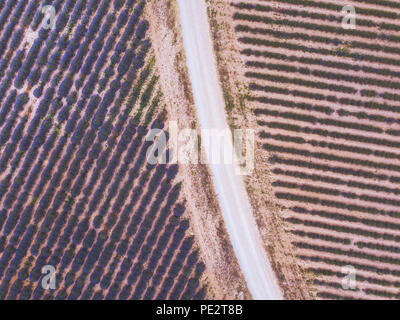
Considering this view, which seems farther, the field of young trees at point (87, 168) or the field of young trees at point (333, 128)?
the field of young trees at point (87, 168)

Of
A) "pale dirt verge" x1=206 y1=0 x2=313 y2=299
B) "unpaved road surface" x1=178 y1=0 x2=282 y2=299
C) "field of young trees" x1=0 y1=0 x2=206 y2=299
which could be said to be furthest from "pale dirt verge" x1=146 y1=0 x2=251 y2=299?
"pale dirt verge" x1=206 y1=0 x2=313 y2=299

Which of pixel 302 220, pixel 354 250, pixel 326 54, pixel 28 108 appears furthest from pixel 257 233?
pixel 28 108

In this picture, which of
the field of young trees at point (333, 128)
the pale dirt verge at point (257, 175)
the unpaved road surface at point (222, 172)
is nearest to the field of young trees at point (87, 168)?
the unpaved road surface at point (222, 172)

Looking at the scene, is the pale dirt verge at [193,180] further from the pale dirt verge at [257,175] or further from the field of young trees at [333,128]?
the field of young trees at [333,128]

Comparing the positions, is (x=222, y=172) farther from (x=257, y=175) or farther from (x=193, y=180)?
(x=257, y=175)

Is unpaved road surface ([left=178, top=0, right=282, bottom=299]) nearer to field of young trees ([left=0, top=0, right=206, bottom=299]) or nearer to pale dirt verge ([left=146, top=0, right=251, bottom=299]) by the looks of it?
pale dirt verge ([left=146, top=0, right=251, bottom=299])
